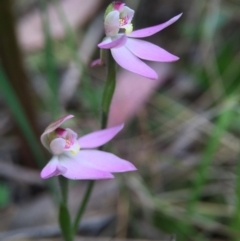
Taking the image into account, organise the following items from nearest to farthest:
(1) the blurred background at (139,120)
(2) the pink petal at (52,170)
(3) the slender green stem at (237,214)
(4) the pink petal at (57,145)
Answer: (2) the pink petal at (52,170) < (4) the pink petal at (57,145) < (3) the slender green stem at (237,214) < (1) the blurred background at (139,120)

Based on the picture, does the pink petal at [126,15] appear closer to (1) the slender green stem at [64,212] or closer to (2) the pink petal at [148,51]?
(2) the pink petal at [148,51]

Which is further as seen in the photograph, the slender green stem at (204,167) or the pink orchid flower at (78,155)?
the slender green stem at (204,167)

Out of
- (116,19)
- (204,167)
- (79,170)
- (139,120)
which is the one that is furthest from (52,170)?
(139,120)

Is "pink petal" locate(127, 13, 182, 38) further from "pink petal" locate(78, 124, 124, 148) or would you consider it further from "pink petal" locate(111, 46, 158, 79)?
"pink petal" locate(78, 124, 124, 148)

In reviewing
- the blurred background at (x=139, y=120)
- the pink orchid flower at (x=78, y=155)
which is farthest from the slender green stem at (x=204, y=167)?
the pink orchid flower at (x=78, y=155)

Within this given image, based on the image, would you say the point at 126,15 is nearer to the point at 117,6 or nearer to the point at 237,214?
the point at 117,6

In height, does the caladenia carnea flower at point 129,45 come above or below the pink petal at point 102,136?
above
